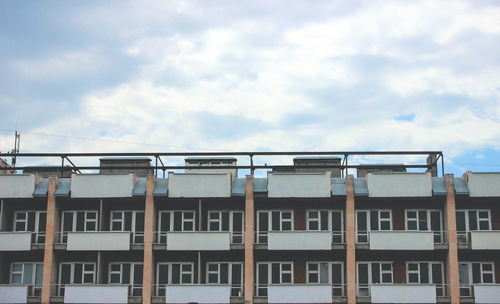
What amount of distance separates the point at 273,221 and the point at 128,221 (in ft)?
31.5

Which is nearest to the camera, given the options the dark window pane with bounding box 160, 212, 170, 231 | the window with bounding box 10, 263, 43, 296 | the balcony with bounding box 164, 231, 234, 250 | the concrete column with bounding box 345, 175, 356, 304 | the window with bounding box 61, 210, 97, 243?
the concrete column with bounding box 345, 175, 356, 304

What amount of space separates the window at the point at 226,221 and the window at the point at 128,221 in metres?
4.61

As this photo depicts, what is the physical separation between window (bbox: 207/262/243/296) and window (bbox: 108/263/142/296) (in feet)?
15.1

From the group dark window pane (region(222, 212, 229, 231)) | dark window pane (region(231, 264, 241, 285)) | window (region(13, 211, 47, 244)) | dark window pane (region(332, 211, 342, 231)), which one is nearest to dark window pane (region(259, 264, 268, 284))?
dark window pane (region(231, 264, 241, 285))

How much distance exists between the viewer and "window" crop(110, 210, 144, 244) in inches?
1720

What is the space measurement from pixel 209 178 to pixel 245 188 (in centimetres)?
239

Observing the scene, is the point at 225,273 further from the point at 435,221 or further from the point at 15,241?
the point at 435,221

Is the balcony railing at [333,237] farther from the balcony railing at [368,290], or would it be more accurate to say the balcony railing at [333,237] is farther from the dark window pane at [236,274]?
the balcony railing at [368,290]

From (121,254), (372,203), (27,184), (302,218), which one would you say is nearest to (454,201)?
(372,203)

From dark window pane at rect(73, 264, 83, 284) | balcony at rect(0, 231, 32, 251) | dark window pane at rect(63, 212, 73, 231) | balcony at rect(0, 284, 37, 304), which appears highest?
dark window pane at rect(63, 212, 73, 231)

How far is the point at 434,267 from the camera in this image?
42375 millimetres

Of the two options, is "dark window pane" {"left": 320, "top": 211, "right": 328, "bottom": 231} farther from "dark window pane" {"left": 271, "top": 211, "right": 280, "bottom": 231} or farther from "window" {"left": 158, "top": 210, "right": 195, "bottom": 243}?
"window" {"left": 158, "top": 210, "right": 195, "bottom": 243}

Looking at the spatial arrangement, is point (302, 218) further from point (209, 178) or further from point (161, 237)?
point (161, 237)

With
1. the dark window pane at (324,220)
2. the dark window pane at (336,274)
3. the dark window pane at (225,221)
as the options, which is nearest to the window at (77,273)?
the dark window pane at (225,221)
